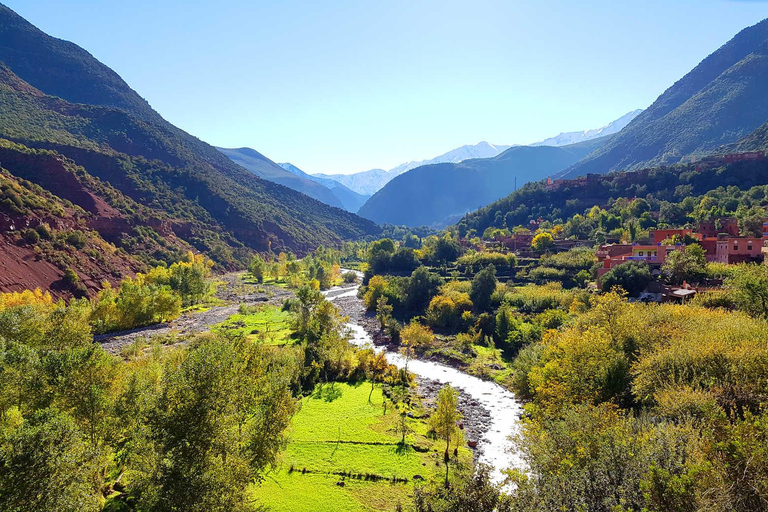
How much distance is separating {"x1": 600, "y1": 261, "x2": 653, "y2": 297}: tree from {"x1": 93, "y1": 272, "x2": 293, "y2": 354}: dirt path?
6122 cm

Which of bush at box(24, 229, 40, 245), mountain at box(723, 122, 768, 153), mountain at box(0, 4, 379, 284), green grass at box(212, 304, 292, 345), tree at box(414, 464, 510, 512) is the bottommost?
green grass at box(212, 304, 292, 345)

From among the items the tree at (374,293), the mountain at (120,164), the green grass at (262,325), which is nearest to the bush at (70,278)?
the mountain at (120,164)

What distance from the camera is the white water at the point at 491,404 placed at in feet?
99.3

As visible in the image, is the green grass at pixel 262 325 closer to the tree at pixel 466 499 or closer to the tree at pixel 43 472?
the tree at pixel 43 472

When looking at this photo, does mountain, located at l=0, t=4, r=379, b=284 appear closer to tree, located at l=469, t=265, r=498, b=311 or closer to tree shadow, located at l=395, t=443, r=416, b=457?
tree, located at l=469, t=265, r=498, b=311

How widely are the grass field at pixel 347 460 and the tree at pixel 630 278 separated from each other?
37.7 m

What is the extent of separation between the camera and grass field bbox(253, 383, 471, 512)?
24.9 metres

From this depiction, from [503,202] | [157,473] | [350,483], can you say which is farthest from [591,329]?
[503,202]

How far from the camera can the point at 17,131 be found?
122 meters

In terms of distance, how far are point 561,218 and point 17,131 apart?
18194 cm

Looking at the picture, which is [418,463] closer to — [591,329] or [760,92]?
[591,329]

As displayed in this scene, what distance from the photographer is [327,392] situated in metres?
42.9

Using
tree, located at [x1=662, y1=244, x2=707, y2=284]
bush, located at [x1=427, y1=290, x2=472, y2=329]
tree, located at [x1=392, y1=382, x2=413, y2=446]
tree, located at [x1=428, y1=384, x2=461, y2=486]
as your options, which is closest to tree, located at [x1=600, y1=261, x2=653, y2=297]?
tree, located at [x1=662, y1=244, x2=707, y2=284]

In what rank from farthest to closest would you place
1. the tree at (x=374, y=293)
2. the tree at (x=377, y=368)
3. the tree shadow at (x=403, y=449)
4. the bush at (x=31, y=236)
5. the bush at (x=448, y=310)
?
the tree at (x=374, y=293), the bush at (x=31, y=236), the bush at (x=448, y=310), the tree at (x=377, y=368), the tree shadow at (x=403, y=449)
